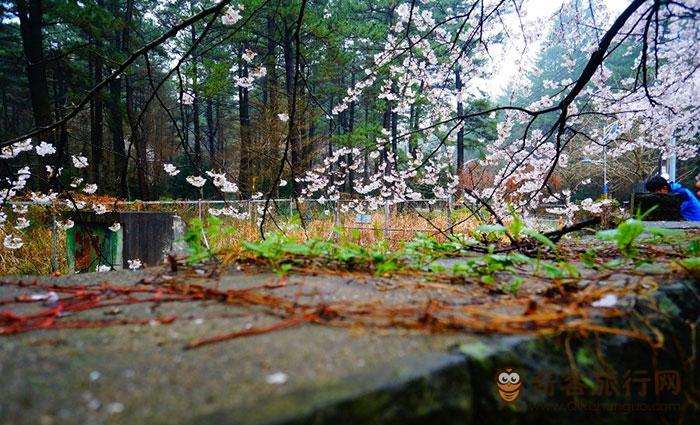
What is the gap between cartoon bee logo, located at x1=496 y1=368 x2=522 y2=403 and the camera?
2.44 ft

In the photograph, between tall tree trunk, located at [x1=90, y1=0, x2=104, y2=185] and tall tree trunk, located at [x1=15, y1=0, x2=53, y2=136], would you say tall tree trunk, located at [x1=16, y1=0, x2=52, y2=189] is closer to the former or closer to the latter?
tall tree trunk, located at [x1=15, y1=0, x2=53, y2=136]

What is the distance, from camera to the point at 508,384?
0.76 m

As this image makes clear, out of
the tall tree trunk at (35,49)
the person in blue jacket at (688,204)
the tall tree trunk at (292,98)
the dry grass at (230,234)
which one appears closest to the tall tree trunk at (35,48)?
the tall tree trunk at (35,49)

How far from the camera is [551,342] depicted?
81 centimetres

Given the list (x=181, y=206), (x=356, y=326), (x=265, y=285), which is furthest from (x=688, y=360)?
(x=181, y=206)

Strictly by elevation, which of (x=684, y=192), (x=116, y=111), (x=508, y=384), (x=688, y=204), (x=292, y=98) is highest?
(x=116, y=111)

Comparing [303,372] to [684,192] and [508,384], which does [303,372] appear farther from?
[684,192]

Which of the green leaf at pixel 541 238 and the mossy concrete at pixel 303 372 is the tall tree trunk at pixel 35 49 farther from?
the green leaf at pixel 541 238

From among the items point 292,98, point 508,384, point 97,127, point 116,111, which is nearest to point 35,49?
point 116,111

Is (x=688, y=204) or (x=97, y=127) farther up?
(x=97, y=127)

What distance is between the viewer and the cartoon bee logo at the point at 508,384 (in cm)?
74

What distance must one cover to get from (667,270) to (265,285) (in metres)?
1.51

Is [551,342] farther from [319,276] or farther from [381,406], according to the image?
[319,276]

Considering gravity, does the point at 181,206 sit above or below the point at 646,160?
below
